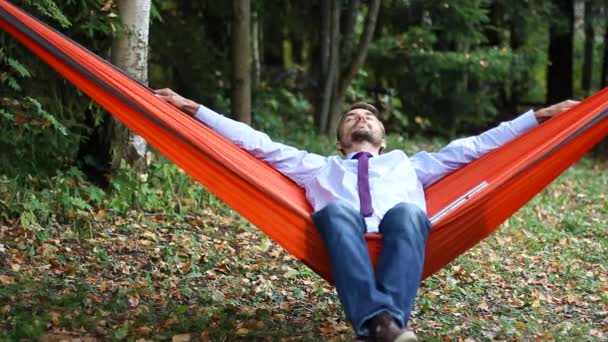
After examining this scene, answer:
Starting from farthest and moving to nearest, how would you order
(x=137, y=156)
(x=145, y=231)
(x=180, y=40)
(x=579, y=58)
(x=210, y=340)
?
(x=579, y=58), (x=180, y=40), (x=137, y=156), (x=145, y=231), (x=210, y=340)

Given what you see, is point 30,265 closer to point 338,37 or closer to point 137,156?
point 137,156

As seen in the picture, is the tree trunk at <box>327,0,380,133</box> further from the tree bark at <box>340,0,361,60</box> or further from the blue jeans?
the blue jeans

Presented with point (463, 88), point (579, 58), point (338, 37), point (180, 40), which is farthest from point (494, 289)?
point (579, 58)

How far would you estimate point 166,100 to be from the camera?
379 cm

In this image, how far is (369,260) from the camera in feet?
10.7

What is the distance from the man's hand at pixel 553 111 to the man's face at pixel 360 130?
0.69 m

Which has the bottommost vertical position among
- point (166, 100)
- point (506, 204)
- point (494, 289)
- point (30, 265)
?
point (494, 289)

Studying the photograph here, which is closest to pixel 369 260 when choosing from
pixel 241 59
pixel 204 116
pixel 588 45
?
pixel 204 116

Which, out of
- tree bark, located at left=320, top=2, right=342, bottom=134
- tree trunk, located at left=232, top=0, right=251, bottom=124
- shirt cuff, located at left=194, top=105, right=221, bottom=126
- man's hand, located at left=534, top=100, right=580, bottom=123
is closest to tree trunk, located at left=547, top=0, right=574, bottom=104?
tree bark, located at left=320, top=2, right=342, bottom=134

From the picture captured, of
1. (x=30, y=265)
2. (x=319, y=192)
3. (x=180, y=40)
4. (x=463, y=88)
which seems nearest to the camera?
(x=319, y=192)

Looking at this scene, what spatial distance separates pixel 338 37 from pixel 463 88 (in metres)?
2.38

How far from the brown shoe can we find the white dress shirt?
22.1 inches

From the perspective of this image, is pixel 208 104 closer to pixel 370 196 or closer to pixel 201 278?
pixel 201 278

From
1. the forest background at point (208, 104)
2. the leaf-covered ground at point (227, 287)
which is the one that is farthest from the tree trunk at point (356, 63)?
the leaf-covered ground at point (227, 287)
